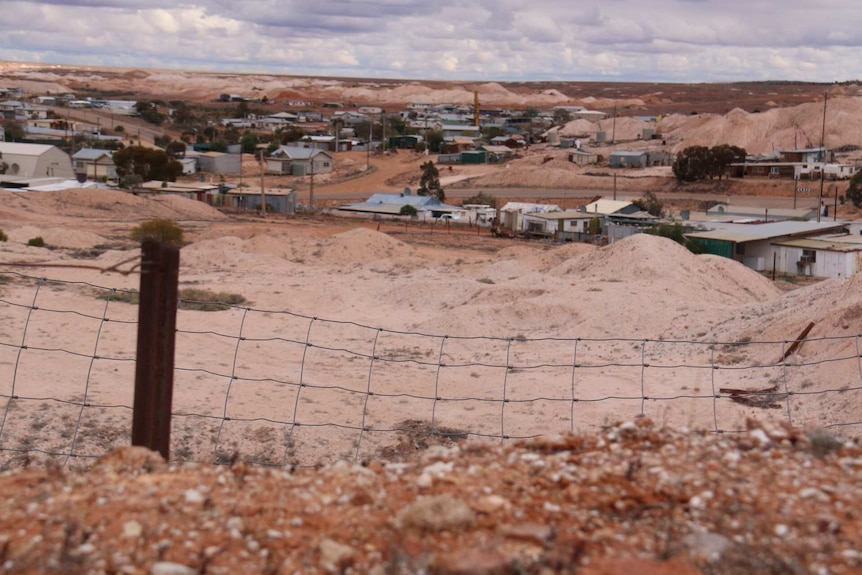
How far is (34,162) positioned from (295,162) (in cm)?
1981

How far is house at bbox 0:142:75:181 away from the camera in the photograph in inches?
2653

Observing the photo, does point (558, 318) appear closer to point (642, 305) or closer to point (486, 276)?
point (642, 305)

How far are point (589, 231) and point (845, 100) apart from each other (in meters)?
66.3

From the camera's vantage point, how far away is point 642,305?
2462cm

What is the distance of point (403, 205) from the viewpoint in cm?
5672

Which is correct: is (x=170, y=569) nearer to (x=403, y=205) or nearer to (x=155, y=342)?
(x=155, y=342)

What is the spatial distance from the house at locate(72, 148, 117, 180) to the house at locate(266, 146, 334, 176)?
13990 mm

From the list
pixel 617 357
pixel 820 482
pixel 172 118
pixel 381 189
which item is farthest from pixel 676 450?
pixel 172 118

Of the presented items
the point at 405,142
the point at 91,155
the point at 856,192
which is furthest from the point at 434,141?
the point at 856,192

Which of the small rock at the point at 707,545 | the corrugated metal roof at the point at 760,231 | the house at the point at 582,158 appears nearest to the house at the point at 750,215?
the corrugated metal roof at the point at 760,231

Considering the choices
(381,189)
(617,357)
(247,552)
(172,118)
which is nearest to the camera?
(247,552)

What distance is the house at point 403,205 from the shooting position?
55.6 meters

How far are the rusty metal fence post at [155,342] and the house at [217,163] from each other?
74142 millimetres

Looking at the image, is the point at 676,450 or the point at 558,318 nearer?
the point at 676,450
